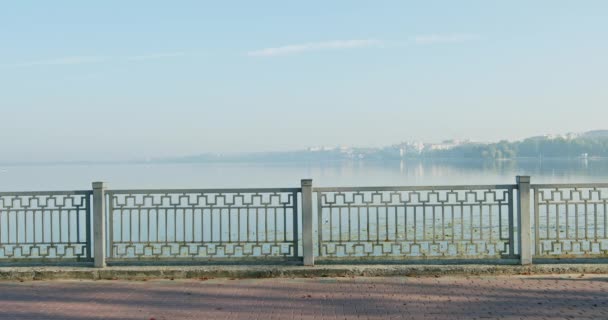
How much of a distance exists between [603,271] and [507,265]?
1.20 m

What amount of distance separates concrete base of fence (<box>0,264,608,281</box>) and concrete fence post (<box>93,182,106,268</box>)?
0.22 meters

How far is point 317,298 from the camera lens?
7496 millimetres

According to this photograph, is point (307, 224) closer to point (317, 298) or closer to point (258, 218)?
point (317, 298)

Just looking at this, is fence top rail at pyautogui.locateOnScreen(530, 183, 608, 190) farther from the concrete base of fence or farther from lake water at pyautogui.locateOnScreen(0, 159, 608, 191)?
lake water at pyautogui.locateOnScreen(0, 159, 608, 191)

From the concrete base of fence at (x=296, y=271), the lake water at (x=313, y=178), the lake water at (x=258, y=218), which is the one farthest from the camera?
the lake water at (x=313, y=178)

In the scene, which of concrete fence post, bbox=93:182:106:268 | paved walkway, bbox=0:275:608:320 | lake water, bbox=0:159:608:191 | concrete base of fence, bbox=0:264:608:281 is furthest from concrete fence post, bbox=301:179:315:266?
lake water, bbox=0:159:608:191

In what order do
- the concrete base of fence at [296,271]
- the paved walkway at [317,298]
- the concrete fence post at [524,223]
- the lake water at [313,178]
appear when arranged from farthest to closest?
the lake water at [313,178] < the concrete fence post at [524,223] < the concrete base of fence at [296,271] < the paved walkway at [317,298]

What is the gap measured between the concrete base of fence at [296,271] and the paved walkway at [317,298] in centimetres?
16

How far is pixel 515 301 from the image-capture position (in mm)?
7203

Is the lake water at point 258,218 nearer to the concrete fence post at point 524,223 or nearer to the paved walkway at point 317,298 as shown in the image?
the concrete fence post at point 524,223

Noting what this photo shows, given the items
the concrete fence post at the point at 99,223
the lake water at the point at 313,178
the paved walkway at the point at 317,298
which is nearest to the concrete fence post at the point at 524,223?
the paved walkway at the point at 317,298

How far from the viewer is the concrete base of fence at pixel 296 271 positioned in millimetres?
8719

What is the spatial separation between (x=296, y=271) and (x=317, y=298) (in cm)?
128

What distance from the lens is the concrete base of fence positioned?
8.72 metres
